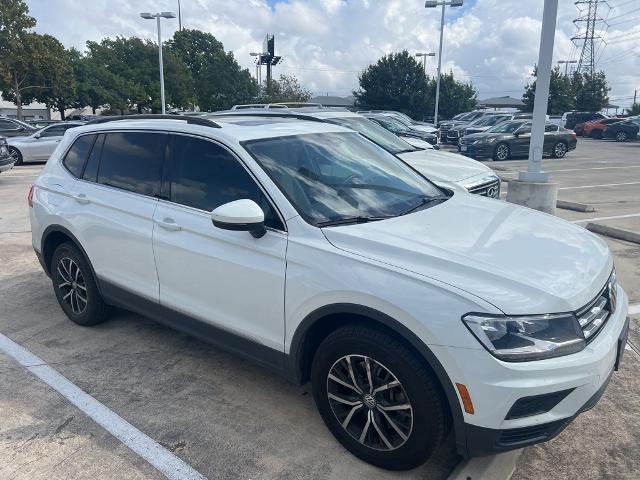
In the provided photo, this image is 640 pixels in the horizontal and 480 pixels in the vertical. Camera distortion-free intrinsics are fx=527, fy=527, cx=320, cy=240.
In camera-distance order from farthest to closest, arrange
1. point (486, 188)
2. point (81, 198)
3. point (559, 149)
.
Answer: point (559, 149) < point (486, 188) < point (81, 198)

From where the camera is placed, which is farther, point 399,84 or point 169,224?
point 399,84

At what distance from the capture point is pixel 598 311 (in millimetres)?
2680

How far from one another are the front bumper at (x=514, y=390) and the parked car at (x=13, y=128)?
20.1 m

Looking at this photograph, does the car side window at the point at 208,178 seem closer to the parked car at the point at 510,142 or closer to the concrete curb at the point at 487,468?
the concrete curb at the point at 487,468

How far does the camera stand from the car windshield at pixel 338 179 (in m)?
3.13

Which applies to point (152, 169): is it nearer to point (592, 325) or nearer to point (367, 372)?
point (367, 372)

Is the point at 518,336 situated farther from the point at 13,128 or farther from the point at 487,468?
the point at 13,128

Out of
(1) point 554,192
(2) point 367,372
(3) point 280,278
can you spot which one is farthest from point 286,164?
(1) point 554,192

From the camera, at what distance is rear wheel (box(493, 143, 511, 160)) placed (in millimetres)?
19719

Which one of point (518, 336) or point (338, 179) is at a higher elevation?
point (338, 179)

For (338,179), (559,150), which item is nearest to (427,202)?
(338,179)

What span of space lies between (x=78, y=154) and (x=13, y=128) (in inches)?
670

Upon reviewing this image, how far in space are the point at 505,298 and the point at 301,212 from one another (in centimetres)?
122

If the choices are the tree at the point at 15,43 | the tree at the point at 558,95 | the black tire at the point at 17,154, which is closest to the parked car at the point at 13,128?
the black tire at the point at 17,154
